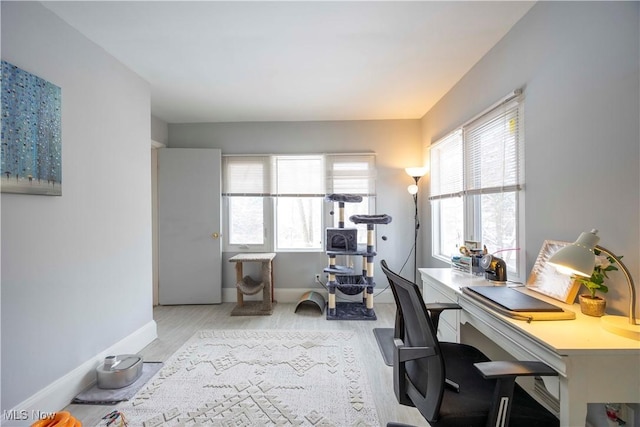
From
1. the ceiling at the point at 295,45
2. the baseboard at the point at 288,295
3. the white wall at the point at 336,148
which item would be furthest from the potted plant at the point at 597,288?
the baseboard at the point at 288,295

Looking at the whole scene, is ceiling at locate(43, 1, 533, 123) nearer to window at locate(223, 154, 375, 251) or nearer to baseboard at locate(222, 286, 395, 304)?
window at locate(223, 154, 375, 251)

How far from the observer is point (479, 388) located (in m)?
1.07

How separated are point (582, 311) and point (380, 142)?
2784 millimetres

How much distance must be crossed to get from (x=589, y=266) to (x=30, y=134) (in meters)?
2.76

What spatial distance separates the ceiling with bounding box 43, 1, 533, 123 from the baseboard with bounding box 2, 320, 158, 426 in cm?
234

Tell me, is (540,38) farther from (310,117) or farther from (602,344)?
(310,117)

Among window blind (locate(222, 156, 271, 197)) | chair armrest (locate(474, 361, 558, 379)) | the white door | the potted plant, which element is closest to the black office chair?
chair armrest (locate(474, 361, 558, 379))

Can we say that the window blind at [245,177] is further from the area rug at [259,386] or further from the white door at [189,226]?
the area rug at [259,386]

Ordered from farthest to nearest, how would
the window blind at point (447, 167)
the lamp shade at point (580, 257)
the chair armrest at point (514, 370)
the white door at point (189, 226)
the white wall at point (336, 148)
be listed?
the white wall at point (336, 148), the white door at point (189, 226), the window blind at point (447, 167), the lamp shade at point (580, 257), the chair armrest at point (514, 370)

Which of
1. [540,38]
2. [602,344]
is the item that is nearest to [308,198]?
[540,38]

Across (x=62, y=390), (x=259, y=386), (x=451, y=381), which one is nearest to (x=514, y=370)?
(x=451, y=381)

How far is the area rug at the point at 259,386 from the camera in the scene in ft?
5.03

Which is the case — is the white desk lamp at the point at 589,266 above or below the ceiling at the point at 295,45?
below

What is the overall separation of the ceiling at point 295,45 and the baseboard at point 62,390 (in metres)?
2.34
